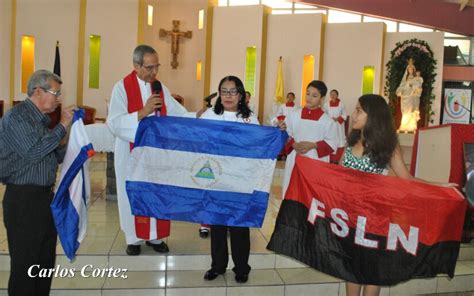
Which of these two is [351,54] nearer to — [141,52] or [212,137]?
[141,52]

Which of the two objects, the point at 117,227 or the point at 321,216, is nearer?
the point at 321,216

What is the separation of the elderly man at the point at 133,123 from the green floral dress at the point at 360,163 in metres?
1.43

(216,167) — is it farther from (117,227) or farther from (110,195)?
(110,195)

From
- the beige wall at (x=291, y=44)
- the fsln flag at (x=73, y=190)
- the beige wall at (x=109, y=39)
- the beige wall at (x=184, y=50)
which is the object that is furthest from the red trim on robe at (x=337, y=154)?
the beige wall at (x=184, y=50)

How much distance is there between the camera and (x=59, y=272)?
3453 millimetres

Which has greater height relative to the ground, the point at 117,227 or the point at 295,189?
the point at 295,189

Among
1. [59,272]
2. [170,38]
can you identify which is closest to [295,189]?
[59,272]

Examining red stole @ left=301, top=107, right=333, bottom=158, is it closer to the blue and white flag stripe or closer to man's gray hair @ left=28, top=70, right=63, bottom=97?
the blue and white flag stripe

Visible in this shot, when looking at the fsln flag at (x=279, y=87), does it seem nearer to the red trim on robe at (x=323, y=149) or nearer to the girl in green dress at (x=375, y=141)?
the red trim on robe at (x=323, y=149)

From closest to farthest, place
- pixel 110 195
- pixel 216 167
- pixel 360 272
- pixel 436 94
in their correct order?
pixel 360 272, pixel 216 167, pixel 110 195, pixel 436 94

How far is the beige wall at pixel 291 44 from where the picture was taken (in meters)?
13.6

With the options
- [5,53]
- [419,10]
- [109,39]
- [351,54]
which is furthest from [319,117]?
[419,10]

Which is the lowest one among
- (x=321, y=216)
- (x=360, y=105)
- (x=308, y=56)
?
(x=321, y=216)

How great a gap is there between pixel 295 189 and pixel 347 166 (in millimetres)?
349
